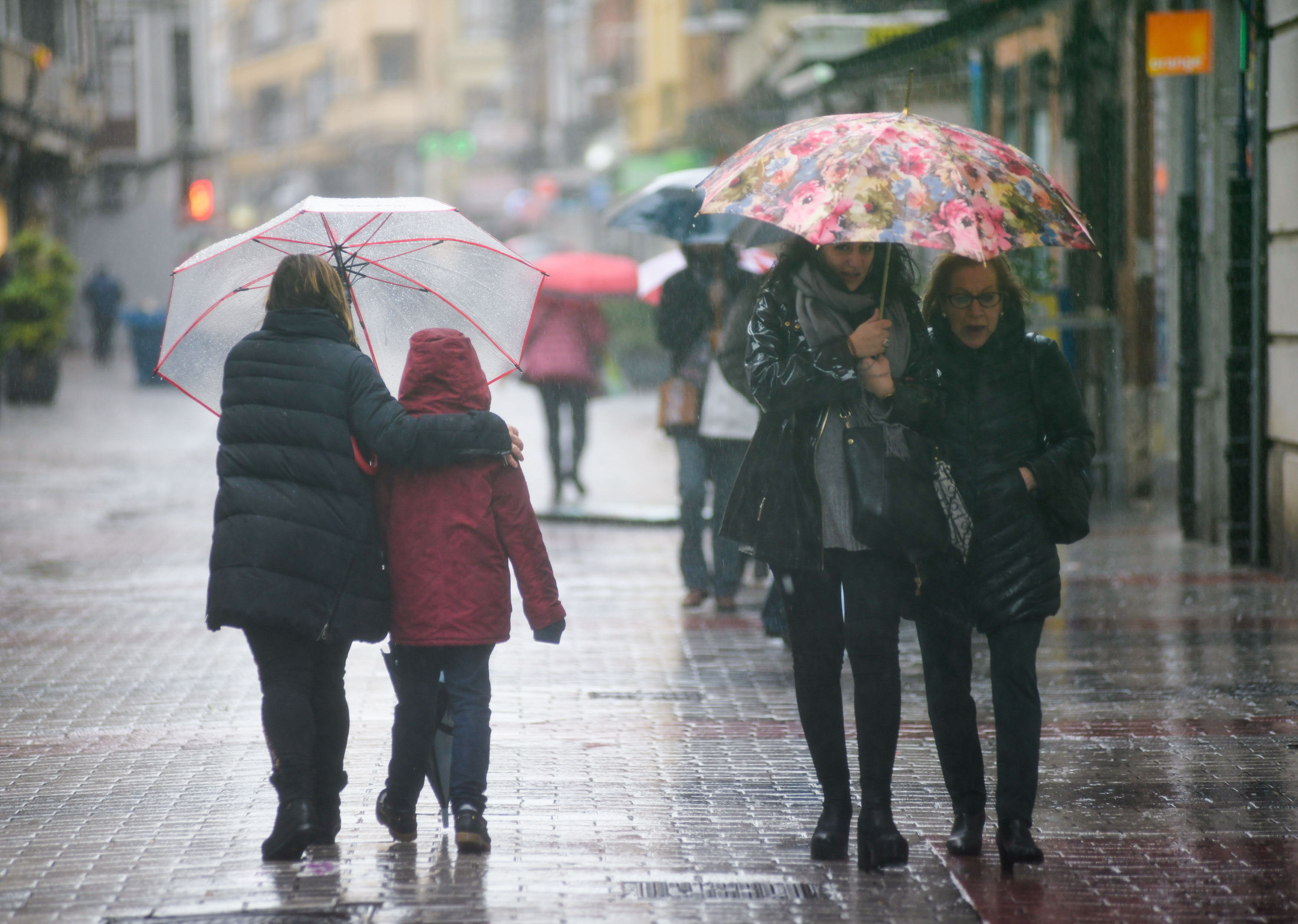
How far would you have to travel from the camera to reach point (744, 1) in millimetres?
33688

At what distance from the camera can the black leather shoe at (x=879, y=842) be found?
4.84m

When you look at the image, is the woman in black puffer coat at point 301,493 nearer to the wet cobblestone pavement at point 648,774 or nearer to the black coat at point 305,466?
the black coat at point 305,466

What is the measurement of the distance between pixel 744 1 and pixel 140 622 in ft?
87.2

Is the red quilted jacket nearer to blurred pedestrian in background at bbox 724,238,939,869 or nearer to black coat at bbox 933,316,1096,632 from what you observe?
blurred pedestrian in background at bbox 724,238,939,869

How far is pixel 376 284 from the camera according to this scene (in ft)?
18.2

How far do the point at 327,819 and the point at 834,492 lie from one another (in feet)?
5.57

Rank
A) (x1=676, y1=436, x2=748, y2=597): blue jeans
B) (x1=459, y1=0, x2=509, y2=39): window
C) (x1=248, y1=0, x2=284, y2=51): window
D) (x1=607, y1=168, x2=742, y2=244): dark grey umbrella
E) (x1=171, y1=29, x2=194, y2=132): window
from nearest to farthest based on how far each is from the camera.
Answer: (x1=607, y1=168, x2=742, y2=244): dark grey umbrella → (x1=676, y1=436, x2=748, y2=597): blue jeans → (x1=171, y1=29, x2=194, y2=132): window → (x1=459, y1=0, x2=509, y2=39): window → (x1=248, y1=0, x2=284, y2=51): window

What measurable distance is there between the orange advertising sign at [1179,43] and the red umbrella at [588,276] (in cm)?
444

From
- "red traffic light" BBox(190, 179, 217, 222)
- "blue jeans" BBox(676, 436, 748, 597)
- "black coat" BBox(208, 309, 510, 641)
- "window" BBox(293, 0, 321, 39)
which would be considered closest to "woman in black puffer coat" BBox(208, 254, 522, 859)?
"black coat" BBox(208, 309, 510, 641)

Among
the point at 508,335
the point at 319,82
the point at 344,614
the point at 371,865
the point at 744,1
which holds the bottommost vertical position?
the point at 371,865

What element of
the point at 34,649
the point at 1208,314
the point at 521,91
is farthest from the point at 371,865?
the point at 521,91

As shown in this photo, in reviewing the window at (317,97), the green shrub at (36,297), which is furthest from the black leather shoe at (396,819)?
the window at (317,97)

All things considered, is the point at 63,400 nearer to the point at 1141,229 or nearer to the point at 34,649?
the point at 1141,229

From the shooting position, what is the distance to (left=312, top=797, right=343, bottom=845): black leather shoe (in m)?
5.13
